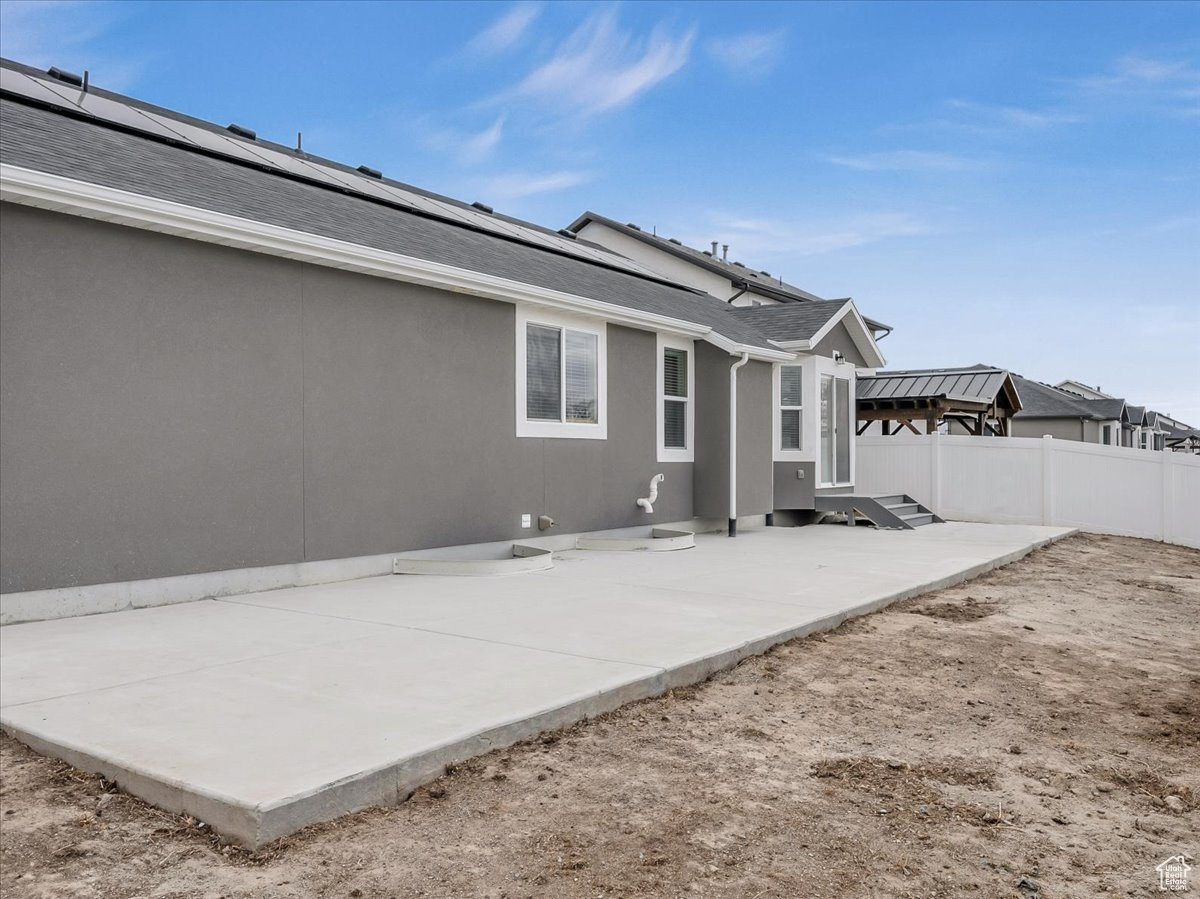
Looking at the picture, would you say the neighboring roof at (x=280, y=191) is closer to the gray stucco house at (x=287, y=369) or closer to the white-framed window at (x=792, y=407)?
the gray stucco house at (x=287, y=369)

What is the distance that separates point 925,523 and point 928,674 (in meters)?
10.2

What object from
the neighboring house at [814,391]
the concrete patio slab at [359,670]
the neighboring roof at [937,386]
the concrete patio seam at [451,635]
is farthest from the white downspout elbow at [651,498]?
the neighboring roof at [937,386]

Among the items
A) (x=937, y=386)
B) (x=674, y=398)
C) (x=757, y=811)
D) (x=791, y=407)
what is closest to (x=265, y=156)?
(x=674, y=398)

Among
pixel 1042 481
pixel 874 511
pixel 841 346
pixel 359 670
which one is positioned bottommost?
pixel 359 670

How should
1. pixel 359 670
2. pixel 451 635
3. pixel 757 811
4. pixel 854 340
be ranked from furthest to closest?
pixel 854 340, pixel 451 635, pixel 359 670, pixel 757 811

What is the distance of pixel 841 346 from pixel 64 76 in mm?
11780

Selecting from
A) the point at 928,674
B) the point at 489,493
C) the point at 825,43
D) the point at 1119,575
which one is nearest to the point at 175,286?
the point at 489,493

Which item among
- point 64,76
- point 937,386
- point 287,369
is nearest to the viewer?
point 287,369

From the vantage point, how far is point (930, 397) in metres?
19.4

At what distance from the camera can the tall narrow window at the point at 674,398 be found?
12266mm

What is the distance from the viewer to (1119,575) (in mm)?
10070

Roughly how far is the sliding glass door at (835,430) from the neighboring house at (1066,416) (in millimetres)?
21929

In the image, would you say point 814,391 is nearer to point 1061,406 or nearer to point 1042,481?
point 1042,481

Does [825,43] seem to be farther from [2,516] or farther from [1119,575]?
[2,516]
